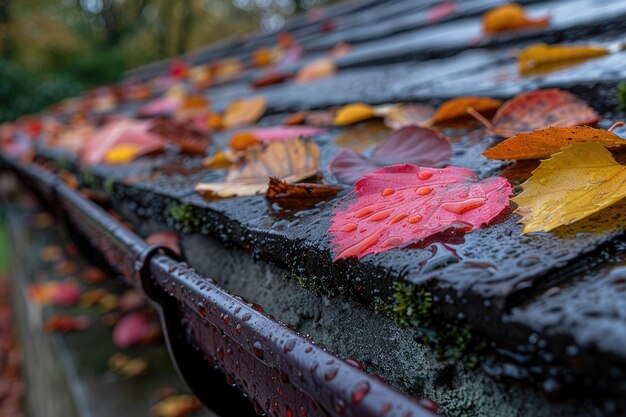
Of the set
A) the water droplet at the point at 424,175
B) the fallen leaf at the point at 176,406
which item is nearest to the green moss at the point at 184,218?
the water droplet at the point at 424,175

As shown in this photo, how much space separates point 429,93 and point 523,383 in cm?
106

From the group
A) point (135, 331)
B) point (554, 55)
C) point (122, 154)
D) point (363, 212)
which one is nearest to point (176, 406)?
point (135, 331)

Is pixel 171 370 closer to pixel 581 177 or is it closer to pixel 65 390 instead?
pixel 65 390

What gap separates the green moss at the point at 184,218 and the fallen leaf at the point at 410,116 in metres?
0.48

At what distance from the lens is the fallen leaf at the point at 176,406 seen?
1.47 metres

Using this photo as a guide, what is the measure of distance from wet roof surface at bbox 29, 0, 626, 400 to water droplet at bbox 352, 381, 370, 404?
0.29 ft

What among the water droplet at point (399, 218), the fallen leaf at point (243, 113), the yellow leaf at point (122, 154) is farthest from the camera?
the fallen leaf at point (243, 113)

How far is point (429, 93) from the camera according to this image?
1.38 metres

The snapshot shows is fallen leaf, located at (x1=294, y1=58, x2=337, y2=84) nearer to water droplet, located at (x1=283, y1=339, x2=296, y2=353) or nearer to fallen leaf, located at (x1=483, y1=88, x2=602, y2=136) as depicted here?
fallen leaf, located at (x1=483, y1=88, x2=602, y2=136)

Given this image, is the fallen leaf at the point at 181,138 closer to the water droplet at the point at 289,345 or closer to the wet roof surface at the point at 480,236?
the wet roof surface at the point at 480,236

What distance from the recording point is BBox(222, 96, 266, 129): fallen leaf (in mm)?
1894

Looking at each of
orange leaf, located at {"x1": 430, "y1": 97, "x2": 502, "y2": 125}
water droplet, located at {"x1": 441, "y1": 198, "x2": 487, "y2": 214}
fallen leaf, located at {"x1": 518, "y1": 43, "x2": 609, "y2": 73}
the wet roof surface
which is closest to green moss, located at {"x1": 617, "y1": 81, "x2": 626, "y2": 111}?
the wet roof surface

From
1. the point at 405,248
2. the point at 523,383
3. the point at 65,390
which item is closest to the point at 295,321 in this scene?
the point at 405,248

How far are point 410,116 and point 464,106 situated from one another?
15 centimetres
